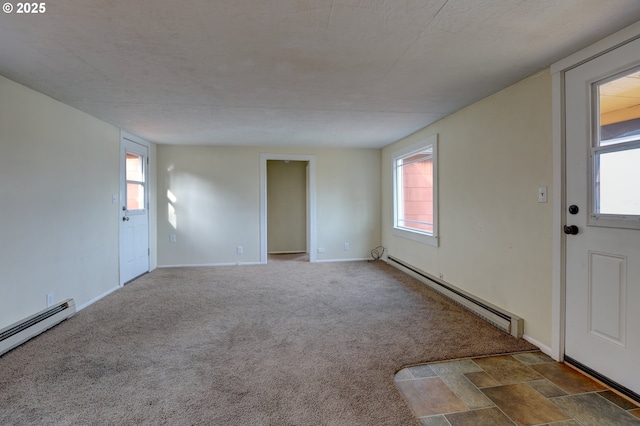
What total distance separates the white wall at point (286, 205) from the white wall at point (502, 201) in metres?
3.88

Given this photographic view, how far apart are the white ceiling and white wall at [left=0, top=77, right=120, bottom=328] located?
0.92 ft

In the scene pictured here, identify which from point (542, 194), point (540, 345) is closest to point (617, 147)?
point (542, 194)

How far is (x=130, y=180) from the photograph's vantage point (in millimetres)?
4590

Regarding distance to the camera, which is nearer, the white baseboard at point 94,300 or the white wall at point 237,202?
the white baseboard at point 94,300

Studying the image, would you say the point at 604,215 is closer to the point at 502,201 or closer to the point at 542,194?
the point at 542,194

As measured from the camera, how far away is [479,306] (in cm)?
306

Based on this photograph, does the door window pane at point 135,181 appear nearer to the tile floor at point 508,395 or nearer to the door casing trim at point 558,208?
the tile floor at point 508,395

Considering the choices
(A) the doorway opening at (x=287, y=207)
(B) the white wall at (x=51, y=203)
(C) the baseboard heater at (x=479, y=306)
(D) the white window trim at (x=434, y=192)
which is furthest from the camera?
(A) the doorway opening at (x=287, y=207)

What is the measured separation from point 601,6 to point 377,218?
4.66 m

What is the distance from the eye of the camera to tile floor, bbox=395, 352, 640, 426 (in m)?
1.65

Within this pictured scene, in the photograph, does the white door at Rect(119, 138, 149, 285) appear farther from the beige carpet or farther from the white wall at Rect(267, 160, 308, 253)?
the white wall at Rect(267, 160, 308, 253)

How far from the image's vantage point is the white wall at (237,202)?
5.48 meters

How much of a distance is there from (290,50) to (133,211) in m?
3.87

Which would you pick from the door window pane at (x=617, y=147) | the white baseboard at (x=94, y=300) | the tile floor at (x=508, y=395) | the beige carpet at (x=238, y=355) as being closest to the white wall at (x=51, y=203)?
the white baseboard at (x=94, y=300)
